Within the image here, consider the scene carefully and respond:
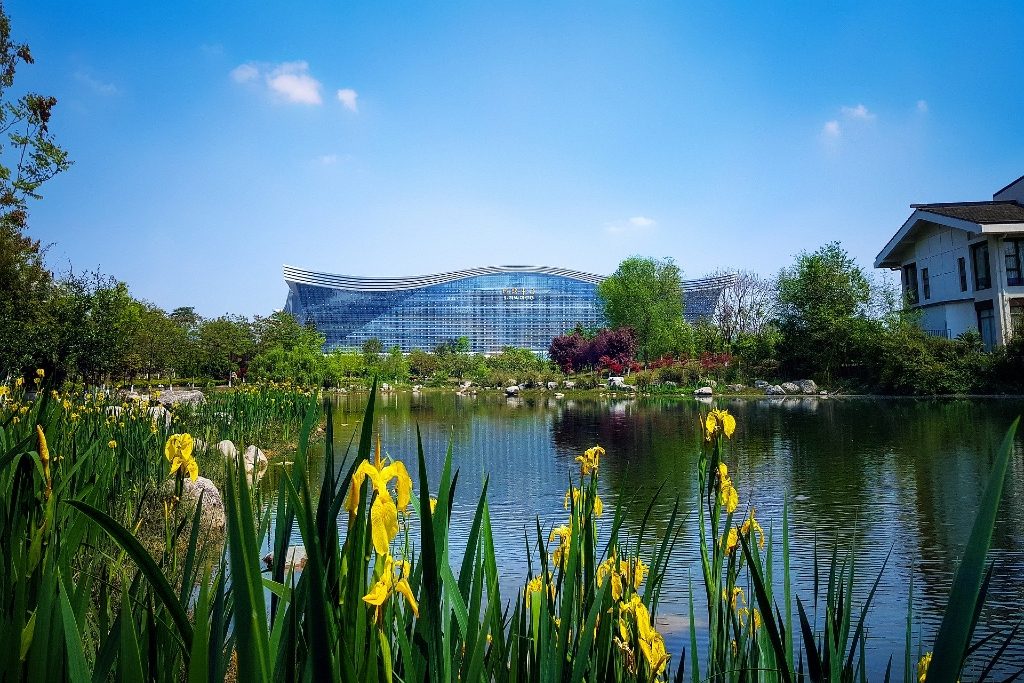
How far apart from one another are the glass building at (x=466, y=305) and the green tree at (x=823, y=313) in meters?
52.8

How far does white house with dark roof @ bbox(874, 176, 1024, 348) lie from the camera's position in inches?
803

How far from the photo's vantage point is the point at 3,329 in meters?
9.55

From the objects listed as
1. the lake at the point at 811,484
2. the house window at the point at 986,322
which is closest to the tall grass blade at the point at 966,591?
the lake at the point at 811,484

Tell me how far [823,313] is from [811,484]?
60.2 ft

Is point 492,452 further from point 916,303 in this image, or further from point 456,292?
point 456,292

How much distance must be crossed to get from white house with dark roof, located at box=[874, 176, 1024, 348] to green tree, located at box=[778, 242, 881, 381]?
159cm

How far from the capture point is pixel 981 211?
21.9 metres

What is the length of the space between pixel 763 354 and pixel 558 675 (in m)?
28.3

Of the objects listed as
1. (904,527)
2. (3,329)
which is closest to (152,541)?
(904,527)

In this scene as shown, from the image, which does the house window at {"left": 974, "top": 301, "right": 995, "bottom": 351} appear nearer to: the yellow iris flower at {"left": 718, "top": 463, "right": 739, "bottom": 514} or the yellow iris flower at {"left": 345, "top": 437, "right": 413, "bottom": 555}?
the yellow iris flower at {"left": 718, "top": 463, "right": 739, "bottom": 514}

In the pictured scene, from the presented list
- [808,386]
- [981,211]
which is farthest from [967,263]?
[808,386]

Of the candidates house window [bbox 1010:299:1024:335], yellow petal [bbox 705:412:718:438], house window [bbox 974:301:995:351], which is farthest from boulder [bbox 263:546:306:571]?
house window [bbox 974:301:995:351]

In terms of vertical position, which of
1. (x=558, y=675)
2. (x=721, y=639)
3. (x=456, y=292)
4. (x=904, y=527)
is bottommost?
(x=904, y=527)

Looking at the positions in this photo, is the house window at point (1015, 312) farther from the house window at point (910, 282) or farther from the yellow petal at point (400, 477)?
the yellow petal at point (400, 477)
